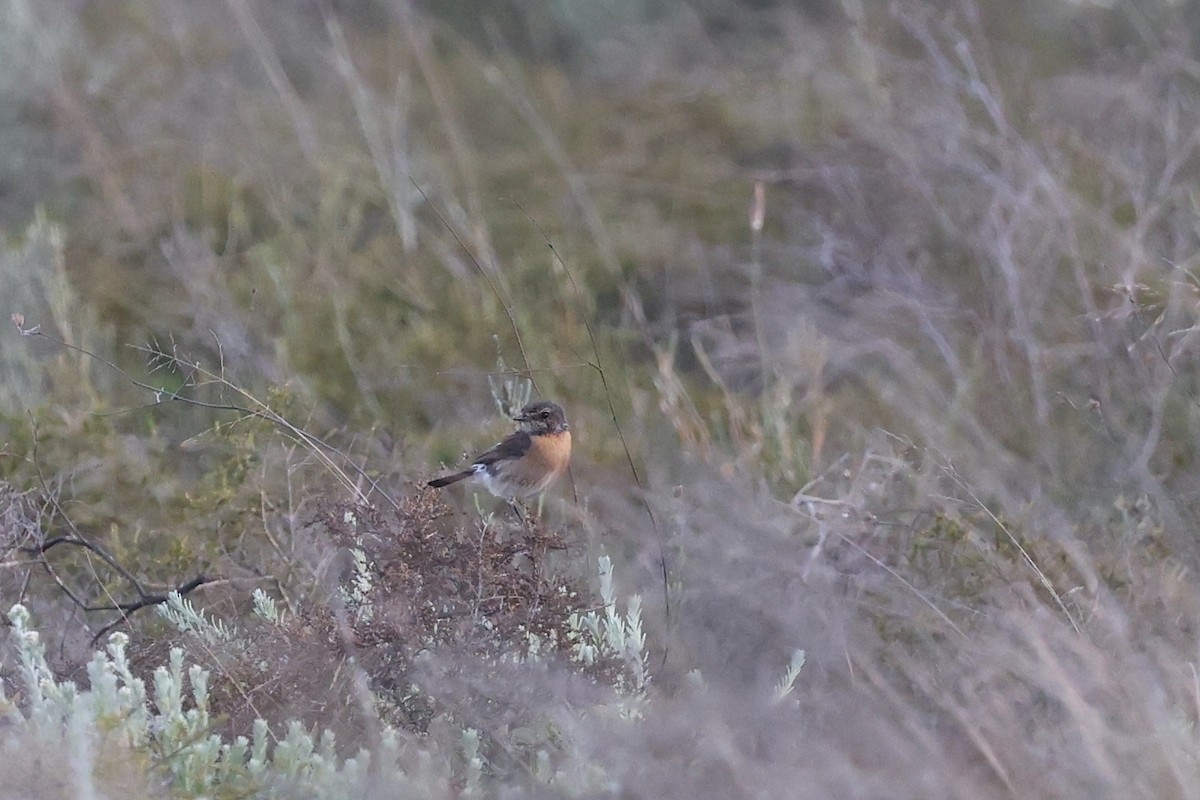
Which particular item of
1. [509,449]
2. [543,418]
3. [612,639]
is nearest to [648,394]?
[543,418]

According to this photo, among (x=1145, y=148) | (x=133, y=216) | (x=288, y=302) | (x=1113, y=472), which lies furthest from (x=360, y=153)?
(x=1113, y=472)

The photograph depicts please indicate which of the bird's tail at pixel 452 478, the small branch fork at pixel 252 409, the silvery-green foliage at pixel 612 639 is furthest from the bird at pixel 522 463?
the silvery-green foliage at pixel 612 639

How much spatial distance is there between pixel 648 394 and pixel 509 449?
1.56 metres

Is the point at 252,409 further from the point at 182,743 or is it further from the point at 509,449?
the point at 182,743

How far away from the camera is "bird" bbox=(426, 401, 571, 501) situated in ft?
14.0

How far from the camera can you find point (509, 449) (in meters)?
4.34

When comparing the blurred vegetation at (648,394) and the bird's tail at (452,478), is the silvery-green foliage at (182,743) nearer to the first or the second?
the blurred vegetation at (648,394)

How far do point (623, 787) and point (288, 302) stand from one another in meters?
3.73

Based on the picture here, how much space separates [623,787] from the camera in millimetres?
2701

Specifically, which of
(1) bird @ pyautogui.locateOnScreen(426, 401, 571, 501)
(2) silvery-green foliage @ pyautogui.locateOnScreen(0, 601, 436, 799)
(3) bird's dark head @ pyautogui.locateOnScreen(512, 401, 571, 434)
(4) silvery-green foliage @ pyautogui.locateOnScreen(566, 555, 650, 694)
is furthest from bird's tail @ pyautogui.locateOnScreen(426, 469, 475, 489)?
(2) silvery-green foliage @ pyautogui.locateOnScreen(0, 601, 436, 799)

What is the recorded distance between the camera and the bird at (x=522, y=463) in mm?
4262

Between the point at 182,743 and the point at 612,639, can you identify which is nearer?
the point at 182,743

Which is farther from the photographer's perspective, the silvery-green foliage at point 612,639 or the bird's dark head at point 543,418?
the bird's dark head at point 543,418

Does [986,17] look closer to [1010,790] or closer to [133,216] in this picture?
[133,216]
